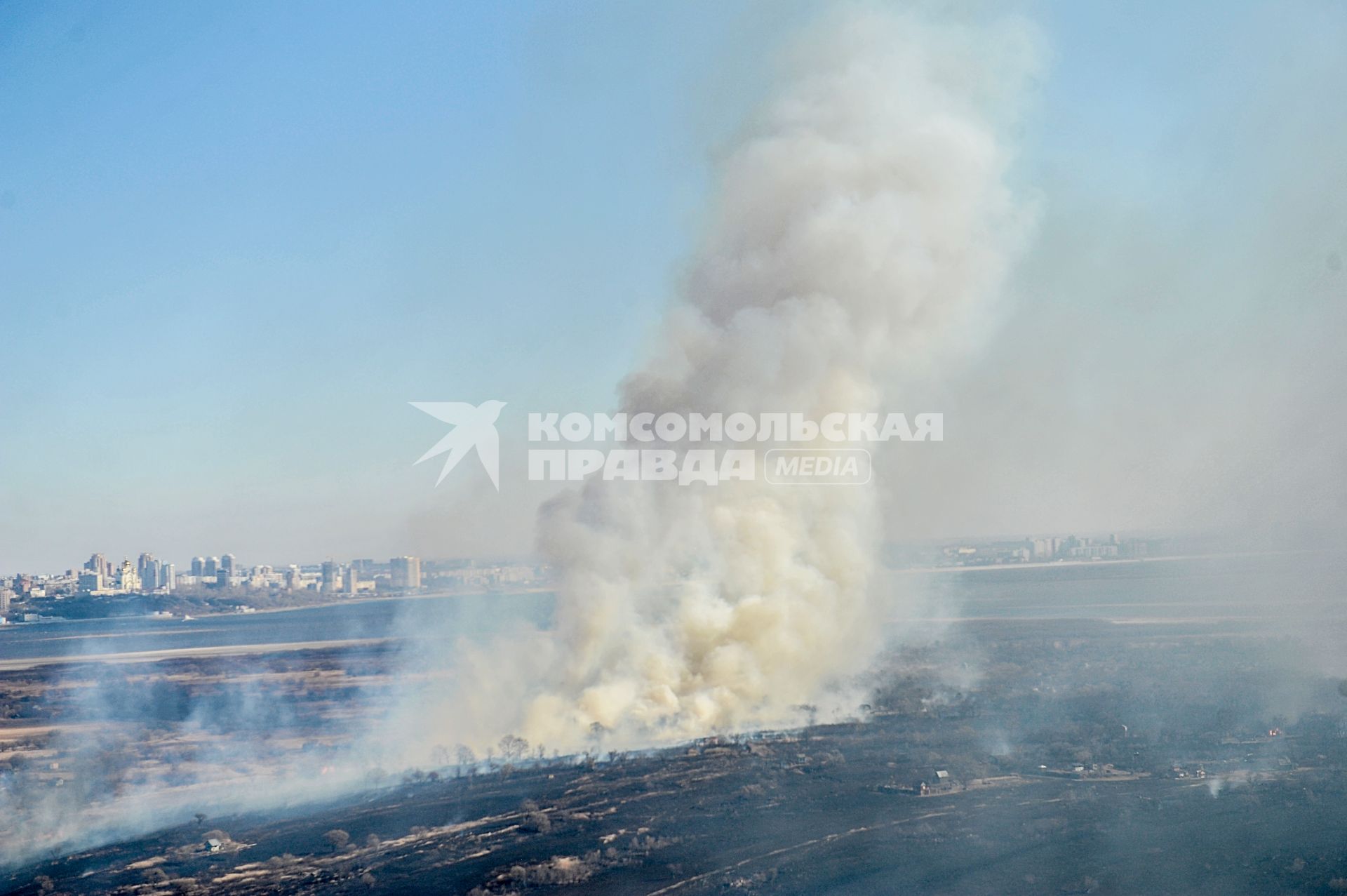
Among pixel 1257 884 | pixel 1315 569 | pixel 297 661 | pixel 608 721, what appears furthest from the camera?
pixel 297 661

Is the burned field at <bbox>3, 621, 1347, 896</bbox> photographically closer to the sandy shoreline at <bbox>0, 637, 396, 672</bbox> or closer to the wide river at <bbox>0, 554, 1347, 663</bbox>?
the wide river at <bbox>0, 554, 1347, 663</bbox>

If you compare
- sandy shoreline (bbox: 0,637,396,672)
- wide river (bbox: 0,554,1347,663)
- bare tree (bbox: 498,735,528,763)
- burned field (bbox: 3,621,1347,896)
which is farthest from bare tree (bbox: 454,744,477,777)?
sandy shoreline (bbox: 0,637,396,672)

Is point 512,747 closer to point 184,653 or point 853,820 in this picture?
point 853,820

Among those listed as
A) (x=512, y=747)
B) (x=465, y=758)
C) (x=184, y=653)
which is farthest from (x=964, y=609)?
(x=465, y=758)

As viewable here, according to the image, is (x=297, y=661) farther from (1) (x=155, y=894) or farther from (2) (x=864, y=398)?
(1) (x=155, y=894)

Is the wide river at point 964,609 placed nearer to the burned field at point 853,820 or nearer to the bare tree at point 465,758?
the burned field at point 853,820

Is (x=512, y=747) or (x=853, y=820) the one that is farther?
(x=512, y=747)

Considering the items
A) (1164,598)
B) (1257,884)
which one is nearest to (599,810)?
(1257,884)

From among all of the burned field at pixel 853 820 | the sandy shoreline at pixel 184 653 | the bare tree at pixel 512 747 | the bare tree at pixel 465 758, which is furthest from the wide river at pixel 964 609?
the bare tree at pixel 465 758
